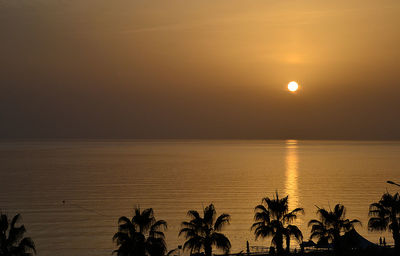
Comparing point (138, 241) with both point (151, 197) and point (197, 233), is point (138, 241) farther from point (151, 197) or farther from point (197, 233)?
point (151, 197)

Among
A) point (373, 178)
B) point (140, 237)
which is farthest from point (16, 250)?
point (373, 178)

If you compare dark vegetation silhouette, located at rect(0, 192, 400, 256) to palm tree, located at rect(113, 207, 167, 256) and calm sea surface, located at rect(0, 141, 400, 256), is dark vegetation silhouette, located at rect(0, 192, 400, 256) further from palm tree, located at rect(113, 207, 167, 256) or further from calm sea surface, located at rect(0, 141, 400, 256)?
calm sea surface, located at rect(0, 141, 400, 256)

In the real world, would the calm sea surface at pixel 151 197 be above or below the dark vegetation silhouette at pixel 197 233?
above

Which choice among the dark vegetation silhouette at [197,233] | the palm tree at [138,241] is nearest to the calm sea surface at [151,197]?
the dark vegetation silhouette at [197,233]

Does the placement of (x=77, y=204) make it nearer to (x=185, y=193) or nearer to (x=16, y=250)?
(x=185, y=193)

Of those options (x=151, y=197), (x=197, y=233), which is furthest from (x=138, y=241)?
(x=151, y=197)

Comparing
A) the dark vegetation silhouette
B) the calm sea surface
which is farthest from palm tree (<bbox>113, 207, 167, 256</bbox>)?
the calm sea surface

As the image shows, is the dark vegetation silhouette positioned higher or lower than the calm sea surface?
lower

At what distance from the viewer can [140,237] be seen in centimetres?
3416

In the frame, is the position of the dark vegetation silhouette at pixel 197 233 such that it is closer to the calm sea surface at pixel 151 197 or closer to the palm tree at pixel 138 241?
the palm tree at pixel 138 241

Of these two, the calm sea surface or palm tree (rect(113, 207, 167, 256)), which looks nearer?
palm tree (rect(113, 207, 167, 256))

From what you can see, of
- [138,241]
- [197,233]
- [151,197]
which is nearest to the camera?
[138,241]

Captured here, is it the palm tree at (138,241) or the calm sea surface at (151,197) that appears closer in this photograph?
the palm tree at (138,241)

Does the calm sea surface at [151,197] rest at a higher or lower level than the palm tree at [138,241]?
higher
